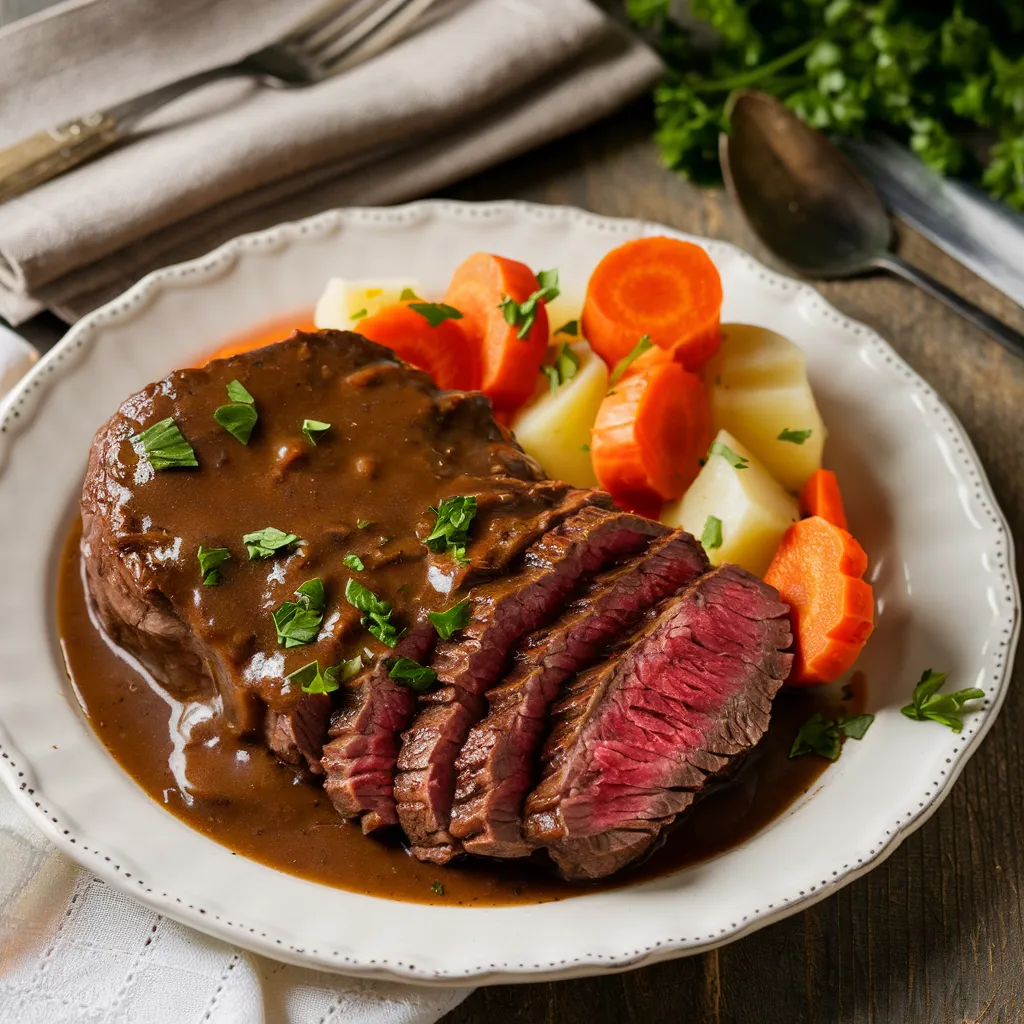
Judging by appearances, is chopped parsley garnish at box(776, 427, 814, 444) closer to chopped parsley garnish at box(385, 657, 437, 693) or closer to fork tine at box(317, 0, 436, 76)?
chopped parsley garnish at box(385, 657, 437, 693)

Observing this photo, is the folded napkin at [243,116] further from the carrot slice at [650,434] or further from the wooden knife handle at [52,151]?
the carrot slice at [650,434]

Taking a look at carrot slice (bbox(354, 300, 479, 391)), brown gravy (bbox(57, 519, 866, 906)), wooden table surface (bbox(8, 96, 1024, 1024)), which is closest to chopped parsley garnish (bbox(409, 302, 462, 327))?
carrot slice (bbox(354, 300, 479, 391))

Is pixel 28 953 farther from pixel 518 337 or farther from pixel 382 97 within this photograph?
pixel 382 97

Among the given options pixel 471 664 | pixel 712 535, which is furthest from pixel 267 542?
pixel 712 535

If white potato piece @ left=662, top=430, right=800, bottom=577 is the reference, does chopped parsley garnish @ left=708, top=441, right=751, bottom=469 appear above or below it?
above

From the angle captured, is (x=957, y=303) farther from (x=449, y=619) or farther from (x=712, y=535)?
(x=449, y=619)

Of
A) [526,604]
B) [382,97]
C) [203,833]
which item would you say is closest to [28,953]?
[203,833]
